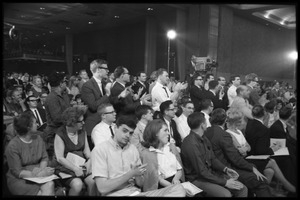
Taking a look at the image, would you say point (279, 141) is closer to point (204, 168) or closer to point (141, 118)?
point (204, 168)

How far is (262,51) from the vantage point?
12594 millimetres

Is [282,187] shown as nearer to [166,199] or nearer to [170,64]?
[166,199]

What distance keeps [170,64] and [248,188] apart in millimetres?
8497

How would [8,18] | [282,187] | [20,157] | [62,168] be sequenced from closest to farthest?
[20,157], [62,168], [282,187], [8,18]

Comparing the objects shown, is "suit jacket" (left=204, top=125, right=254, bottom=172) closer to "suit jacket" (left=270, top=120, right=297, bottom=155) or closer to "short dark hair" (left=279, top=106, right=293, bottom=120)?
"suit jacket" (left=270, top=120, right=297, bottom=155)

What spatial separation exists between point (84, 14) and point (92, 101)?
954cm

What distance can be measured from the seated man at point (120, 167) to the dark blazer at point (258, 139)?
1.27m

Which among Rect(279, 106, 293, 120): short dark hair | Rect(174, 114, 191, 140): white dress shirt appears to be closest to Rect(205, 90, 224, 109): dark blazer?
Rect(174, 114, 191, 140): white dress shirt

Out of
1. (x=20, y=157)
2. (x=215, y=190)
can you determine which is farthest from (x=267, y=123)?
(x=20, y=157)

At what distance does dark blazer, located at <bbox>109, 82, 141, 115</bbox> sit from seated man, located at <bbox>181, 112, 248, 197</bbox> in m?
0.92

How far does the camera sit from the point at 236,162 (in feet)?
9.49

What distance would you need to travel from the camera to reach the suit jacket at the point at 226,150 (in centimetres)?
288

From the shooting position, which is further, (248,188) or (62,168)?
(248,188)

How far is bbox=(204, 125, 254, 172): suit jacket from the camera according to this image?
9.44 ft
